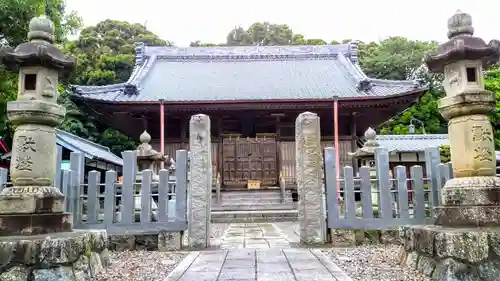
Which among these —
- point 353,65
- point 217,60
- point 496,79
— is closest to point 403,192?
point 353,65

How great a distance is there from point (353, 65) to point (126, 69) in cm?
2044

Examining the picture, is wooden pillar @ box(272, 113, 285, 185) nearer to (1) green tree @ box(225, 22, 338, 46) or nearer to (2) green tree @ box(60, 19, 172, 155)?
(2) green tree @ box(60, 19, 172, 155)

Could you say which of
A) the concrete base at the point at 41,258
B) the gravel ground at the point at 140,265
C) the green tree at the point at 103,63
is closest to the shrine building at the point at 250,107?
the green tree at the point at 103,63

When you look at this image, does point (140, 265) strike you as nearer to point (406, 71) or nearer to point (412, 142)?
point (412, 142)

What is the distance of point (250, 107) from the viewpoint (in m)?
14.5

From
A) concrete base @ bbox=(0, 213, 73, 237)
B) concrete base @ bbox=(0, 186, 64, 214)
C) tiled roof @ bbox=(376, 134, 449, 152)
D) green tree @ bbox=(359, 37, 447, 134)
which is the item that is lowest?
concrete base @ bbox=(0, 213, 73, 237)

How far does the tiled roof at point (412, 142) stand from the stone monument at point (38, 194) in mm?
15724

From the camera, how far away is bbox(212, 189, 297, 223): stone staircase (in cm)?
1189

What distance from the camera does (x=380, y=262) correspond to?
4.60 meters

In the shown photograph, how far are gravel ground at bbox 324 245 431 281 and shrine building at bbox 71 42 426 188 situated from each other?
29.9 ft

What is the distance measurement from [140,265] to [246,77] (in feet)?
48.1

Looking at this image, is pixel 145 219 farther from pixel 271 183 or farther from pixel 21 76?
pixel 271 183

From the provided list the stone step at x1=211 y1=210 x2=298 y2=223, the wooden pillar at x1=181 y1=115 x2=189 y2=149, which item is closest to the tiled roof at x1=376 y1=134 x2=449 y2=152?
the stone step at x1=211 y1=210 x2=298 y2=223

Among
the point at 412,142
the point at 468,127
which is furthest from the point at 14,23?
the point at 412,142
